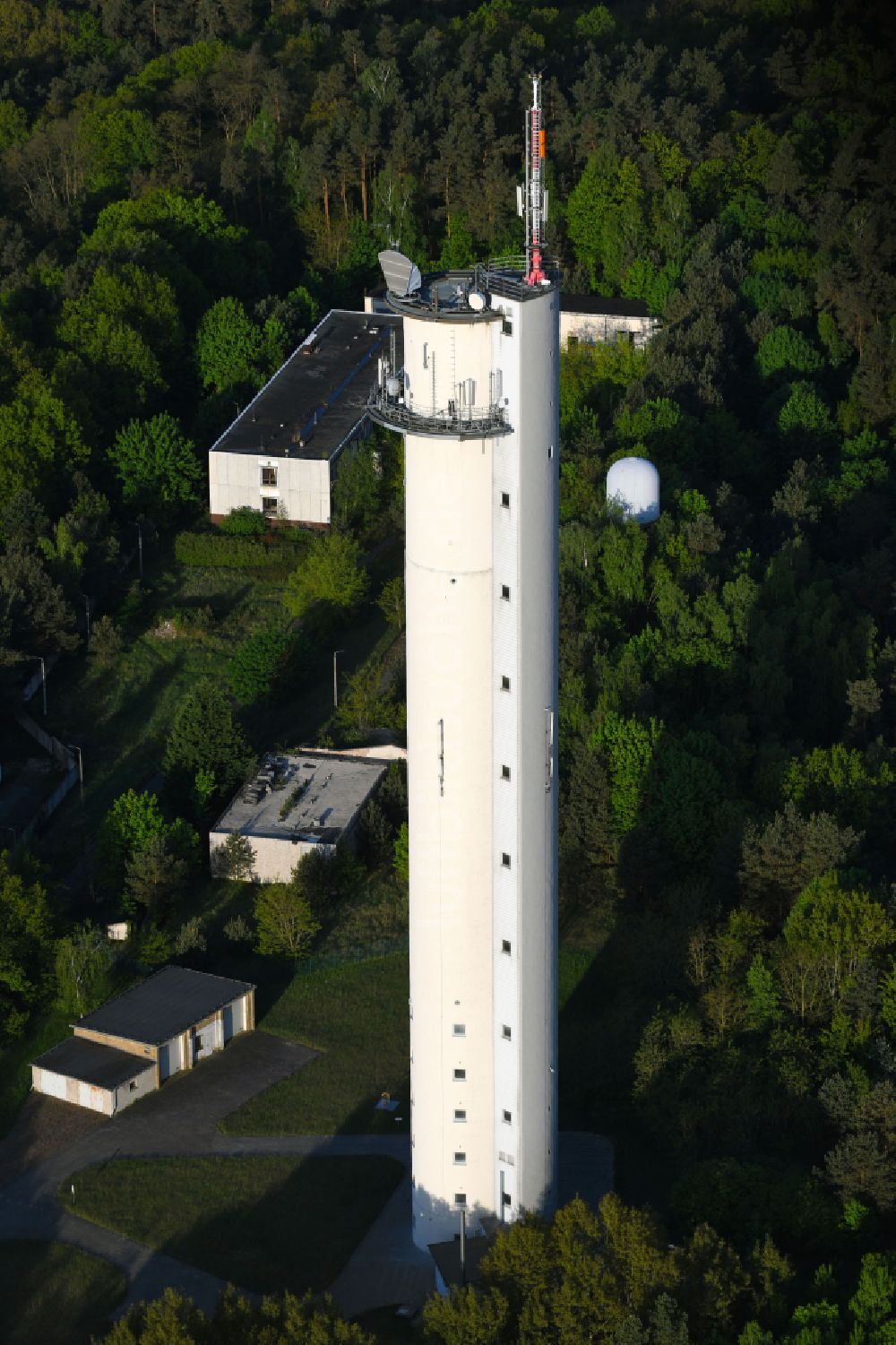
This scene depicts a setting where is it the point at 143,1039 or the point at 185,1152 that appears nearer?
the point at 185,1152

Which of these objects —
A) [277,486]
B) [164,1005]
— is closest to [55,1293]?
[164,1005]

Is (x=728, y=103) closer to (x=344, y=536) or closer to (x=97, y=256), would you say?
(x=97, y=256)

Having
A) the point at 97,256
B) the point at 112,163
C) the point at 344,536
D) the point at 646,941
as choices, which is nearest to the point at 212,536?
the point at 344,536

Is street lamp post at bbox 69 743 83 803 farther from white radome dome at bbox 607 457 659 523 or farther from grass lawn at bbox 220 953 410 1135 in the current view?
white radome dome at bbox 607 457 659 523

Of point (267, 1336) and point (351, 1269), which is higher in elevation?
point (267, 1336)

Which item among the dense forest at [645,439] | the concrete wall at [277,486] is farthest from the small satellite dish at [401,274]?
the concrete wall at [277,486]

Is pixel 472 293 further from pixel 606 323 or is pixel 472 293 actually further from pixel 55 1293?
pixel 606 323

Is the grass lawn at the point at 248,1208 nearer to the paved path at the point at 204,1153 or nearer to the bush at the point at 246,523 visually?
the paved path at the point at 204,1153

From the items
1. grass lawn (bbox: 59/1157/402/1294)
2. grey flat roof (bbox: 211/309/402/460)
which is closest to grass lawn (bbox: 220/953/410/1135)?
grass lawn (bbox: 59/1157/402/1294)
